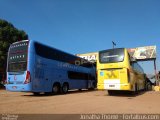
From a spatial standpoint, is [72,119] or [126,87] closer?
[72,119]

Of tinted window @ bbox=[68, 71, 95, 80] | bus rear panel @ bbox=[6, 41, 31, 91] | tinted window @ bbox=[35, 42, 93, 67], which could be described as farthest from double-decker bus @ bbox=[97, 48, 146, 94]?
bus rear panel @ bbox=[6, 41, 31, 91]

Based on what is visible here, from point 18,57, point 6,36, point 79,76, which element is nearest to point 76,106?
point 18,57

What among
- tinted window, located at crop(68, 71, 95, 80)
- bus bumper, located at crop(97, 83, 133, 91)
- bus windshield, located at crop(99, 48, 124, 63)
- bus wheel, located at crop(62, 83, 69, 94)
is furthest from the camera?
tinted window, located at crop(68, 71, 95, 80)

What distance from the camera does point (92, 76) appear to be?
1014 inches

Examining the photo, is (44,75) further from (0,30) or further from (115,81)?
(0,30)

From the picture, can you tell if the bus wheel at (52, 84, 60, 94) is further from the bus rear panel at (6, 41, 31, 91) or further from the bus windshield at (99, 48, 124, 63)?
the bus windshield at (99, 48, 124, 63)

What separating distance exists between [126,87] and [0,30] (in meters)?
25.3

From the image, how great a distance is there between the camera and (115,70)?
15938 millimetres

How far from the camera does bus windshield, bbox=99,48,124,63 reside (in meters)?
15.8

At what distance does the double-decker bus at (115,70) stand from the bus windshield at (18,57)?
5624mm

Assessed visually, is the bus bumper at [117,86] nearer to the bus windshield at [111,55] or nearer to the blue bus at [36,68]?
the bus windshield at [111,55]

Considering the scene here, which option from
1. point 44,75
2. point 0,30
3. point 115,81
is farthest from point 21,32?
point 115,81

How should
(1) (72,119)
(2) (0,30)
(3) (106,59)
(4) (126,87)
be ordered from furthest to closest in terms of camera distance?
(2) (0,30) → (3) (106,59) → (4) (126,87) → (1) (72,119)

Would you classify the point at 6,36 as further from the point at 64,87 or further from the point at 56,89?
the point at 56,89
